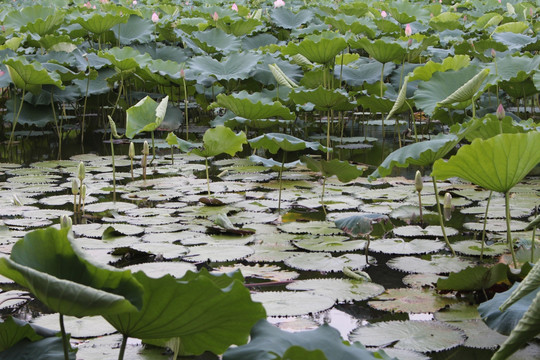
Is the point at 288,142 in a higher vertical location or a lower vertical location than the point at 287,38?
lower

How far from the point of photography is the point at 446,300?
6.59 feet

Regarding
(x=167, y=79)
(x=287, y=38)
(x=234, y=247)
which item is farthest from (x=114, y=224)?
(x=287, y=38)

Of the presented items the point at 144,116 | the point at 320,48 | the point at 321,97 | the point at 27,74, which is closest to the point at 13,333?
the point at 144,116

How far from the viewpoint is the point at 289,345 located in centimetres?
104

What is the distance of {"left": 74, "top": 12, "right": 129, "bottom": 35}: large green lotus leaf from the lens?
17.7 feet

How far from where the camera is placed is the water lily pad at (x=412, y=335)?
1.71 meters

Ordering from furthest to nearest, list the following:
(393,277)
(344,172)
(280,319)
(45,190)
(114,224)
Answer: (45,190)
(344,172)
(114,224)
(393,277)
(280,319)

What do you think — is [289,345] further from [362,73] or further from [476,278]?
[362,73]

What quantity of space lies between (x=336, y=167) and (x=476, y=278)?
1240mm

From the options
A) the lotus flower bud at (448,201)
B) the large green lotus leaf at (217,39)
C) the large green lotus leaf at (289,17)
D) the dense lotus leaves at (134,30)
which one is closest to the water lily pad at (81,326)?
the lotus flower bud at (448,201)

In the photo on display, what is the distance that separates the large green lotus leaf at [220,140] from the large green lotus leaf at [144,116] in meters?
0.40

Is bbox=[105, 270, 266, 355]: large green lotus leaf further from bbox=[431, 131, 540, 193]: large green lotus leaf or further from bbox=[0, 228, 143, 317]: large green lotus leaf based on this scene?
bbox=[431, 131, 540, 193]: large green lotus leaf

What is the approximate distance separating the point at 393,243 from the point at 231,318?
60.3 inches

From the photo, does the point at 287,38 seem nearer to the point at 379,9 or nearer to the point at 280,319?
the point at 379,9
